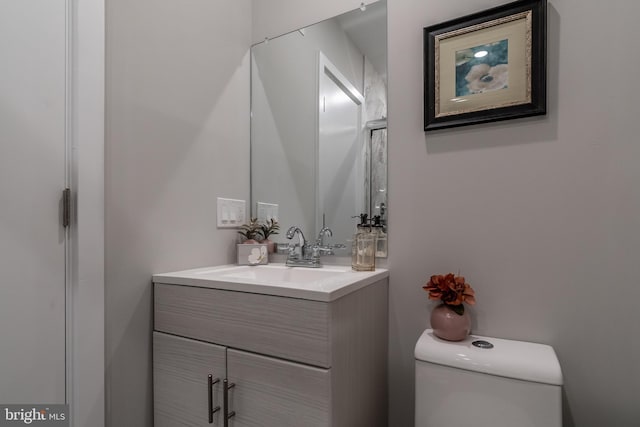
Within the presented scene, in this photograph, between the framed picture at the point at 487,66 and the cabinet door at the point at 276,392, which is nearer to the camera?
the cabinet door at the point at 276,392

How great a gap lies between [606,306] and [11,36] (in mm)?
1777

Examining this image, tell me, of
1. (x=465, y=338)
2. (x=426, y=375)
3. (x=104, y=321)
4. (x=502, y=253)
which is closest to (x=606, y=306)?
(x=502, y=253)

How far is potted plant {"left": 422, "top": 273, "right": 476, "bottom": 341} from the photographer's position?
0.97 m

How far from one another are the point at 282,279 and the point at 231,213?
39 centimetres

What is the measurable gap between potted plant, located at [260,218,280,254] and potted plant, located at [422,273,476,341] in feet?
2.51

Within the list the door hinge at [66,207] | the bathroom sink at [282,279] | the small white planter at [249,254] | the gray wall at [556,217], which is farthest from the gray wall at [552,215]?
the door hinge at [66,207]

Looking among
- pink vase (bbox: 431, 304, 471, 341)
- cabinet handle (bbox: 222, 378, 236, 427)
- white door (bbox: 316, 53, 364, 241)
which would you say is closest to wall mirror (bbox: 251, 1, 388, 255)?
white door (bbox: 316, 53, 364, 241)

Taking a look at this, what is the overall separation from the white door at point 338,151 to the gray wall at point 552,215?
0.68 ft

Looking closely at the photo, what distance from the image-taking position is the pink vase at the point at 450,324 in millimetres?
971

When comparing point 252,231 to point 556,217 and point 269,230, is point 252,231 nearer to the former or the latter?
point 269,230

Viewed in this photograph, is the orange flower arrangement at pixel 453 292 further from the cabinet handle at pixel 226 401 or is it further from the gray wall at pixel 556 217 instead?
the cabinet handle at pixel 226 401

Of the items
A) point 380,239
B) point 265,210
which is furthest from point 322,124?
point 380,239

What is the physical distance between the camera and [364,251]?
122 centimetres

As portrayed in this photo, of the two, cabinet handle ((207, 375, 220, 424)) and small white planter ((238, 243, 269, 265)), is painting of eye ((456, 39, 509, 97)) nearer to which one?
small white planter ((238, 243, 269, 265))
